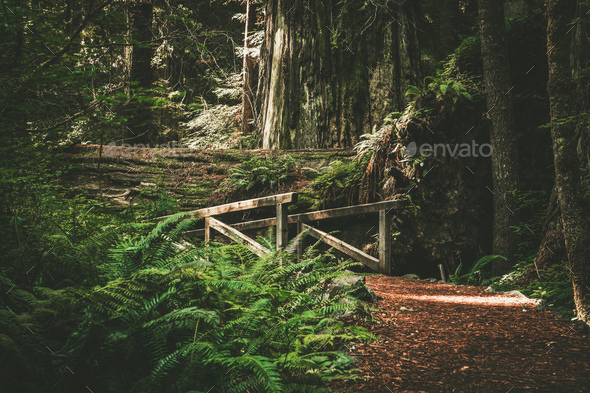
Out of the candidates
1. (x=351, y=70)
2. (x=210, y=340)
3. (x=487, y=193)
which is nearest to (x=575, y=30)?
(x=487, y=193)

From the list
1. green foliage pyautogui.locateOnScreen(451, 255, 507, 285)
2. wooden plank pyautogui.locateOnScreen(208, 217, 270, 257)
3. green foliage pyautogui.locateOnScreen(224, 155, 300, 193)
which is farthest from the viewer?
green foliage pyautogui.locateOnScreen(224, 155, 300, 193)

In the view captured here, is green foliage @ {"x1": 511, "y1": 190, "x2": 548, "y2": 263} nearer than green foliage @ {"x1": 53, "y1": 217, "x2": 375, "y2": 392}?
No

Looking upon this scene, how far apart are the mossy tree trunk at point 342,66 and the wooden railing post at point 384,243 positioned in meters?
3.10

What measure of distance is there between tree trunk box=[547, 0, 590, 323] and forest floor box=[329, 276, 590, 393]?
0.48 m

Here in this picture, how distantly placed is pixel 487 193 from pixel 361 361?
6.56m

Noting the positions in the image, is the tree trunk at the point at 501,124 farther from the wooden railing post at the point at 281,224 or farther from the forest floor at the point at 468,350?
the wooden railing post at the point at 281,224

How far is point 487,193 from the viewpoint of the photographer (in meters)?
8.31

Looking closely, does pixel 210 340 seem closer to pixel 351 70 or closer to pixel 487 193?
pixel 487 193

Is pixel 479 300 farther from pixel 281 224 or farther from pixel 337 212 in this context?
pixel 337 212

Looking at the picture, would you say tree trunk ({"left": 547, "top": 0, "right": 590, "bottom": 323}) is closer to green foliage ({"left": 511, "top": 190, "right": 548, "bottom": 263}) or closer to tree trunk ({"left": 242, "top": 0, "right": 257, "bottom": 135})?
green foliage ({"left": 511, "top": 190, "right": 548, "bottom": 263})

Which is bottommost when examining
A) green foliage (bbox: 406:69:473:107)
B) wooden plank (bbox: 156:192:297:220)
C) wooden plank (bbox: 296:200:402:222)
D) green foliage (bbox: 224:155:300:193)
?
wooden plank (bbox: 296:200:402:222)

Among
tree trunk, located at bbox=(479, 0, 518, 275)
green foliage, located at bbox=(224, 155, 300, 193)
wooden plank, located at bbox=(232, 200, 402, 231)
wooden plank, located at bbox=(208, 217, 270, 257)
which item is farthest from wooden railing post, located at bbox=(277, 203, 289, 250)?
tree trunk, located at bbox=(479, 0, 518, 275)

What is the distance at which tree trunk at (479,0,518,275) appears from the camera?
7371 mm

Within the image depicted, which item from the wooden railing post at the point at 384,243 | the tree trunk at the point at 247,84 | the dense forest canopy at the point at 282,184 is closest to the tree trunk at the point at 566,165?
the dense forest canopy at the point at 282,184
